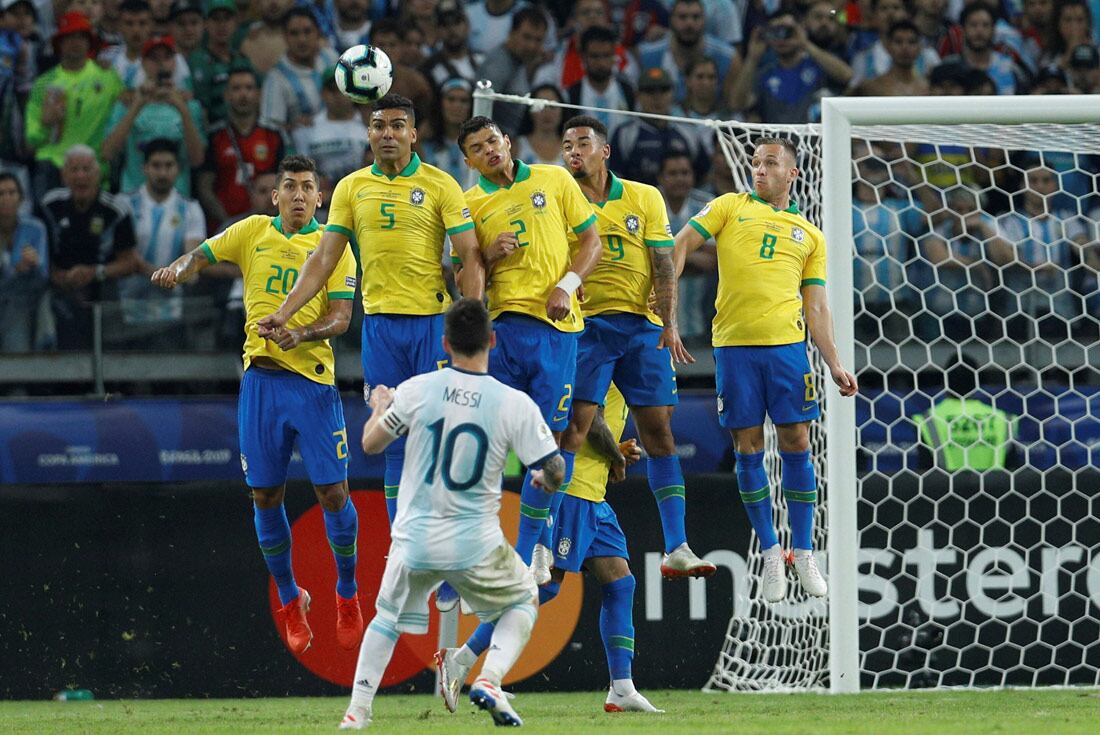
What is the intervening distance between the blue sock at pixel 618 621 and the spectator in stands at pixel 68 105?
6.67m

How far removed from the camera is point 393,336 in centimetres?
898

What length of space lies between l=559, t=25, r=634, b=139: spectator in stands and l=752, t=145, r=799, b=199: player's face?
4.74 meters

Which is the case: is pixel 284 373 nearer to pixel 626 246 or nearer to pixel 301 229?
pixel 301 229

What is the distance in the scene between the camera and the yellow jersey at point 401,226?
891 centimetres

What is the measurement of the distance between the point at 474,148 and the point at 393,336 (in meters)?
1.14

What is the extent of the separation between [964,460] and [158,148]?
701 cm

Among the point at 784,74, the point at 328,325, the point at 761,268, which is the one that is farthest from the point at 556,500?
the point at 784,74

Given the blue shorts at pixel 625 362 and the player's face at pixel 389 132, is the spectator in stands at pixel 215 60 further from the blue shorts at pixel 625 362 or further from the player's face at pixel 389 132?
the blue shorts at pixel 625 362

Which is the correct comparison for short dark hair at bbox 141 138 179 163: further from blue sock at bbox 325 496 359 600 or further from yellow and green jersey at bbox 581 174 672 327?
yellow and green jersey at bbox 581 174 672 327

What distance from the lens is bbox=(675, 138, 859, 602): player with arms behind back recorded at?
946 cm

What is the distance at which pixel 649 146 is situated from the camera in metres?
13.7

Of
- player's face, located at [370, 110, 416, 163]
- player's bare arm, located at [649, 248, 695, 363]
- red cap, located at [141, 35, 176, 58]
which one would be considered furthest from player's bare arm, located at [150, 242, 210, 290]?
red cap, located at [141, 35, 176, 58]

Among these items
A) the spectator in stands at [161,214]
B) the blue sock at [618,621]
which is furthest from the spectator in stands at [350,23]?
the blue sock at [618,621]

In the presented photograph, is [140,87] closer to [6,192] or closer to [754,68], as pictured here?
[6,192]
